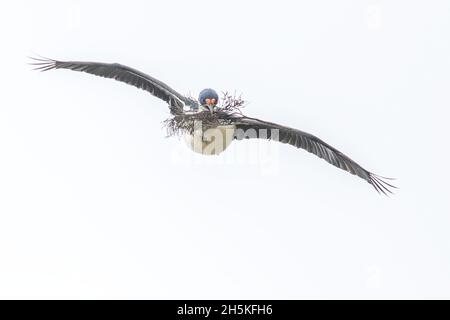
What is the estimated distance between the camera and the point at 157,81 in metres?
18.7

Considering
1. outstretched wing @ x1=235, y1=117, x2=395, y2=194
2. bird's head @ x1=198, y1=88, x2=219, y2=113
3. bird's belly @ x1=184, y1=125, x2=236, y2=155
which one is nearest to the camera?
bird's head @ x1=198, y1=88, x2=219, y2=113

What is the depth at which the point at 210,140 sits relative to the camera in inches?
660

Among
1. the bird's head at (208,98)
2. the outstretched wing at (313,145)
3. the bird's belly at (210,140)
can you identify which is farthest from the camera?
the outstretched wing at (313,145)

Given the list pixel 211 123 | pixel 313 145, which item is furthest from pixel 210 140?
pixel 313 145

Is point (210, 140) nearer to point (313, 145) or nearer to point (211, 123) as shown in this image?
point (211, 123)

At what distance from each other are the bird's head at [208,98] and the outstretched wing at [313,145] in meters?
2.15

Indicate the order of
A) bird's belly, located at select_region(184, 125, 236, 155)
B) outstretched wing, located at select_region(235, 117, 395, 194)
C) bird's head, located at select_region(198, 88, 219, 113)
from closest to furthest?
1. bird's head, located at select_region(198, 88, 219, 113)
2. bird's belly, located at select_region(184, 125, 236, 155)
3. outstretched wing, located at select_region(235, 117, 395, 194)

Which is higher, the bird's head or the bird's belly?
the bird's head

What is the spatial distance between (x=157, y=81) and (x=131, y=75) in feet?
3.36

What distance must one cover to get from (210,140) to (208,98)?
924 mm

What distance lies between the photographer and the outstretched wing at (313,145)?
61.4 ft

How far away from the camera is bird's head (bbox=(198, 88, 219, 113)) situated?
53.3 ft

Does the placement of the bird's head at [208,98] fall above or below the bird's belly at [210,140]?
above

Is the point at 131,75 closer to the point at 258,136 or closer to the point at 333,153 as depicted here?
the point at 258,136
